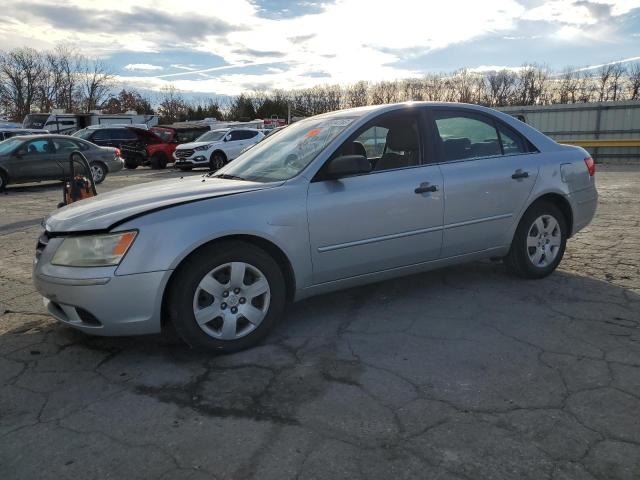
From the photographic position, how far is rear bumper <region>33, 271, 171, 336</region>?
10.5ft

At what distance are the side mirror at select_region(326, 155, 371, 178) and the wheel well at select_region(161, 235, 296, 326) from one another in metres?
0.67

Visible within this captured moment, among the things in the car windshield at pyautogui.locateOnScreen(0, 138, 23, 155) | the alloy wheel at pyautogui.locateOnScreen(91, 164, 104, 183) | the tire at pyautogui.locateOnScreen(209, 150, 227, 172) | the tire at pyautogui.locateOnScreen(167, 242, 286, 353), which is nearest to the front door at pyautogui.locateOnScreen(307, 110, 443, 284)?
the tire at pyautogui.locateOnScreen(167, 242, 286, 353)

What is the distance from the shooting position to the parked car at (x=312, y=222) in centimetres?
326

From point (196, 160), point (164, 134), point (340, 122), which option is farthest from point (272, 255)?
point (164, 134)

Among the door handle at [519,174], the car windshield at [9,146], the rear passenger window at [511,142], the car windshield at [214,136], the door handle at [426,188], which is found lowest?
the door handle at [426,188]

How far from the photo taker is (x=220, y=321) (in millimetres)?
3467

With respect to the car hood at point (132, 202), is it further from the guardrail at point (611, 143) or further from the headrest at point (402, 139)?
the guardrail at point (611, 143)

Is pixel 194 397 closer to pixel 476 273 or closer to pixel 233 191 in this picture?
pixel 233 191

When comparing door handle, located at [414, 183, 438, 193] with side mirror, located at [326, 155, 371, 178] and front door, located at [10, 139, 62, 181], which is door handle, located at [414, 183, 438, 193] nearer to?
side mirror, located at [326, 155, 371, 178]

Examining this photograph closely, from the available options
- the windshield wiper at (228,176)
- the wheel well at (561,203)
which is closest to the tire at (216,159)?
the windshield wiper at (228,176)

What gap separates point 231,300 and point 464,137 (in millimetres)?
2419

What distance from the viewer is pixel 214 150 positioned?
66.3 ft

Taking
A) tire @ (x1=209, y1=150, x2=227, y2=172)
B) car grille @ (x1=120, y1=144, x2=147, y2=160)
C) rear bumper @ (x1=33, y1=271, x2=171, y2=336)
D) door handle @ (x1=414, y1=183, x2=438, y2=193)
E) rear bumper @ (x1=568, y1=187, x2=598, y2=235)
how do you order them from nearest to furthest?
rear bumper @ (x1=33, y1=271, x2=171, y2=336) < door handle @ (x1=414, y1=183, x2=438, y2=193) < rear bumper @ (x1=568, y1=187, x2=598, y2=235) < tire @ (x1=209, y1=150, x2=227, y2=172) < car grille @ (x1=120, y1=144, x2=147, y2=160)

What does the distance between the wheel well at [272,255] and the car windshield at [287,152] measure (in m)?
0.54
